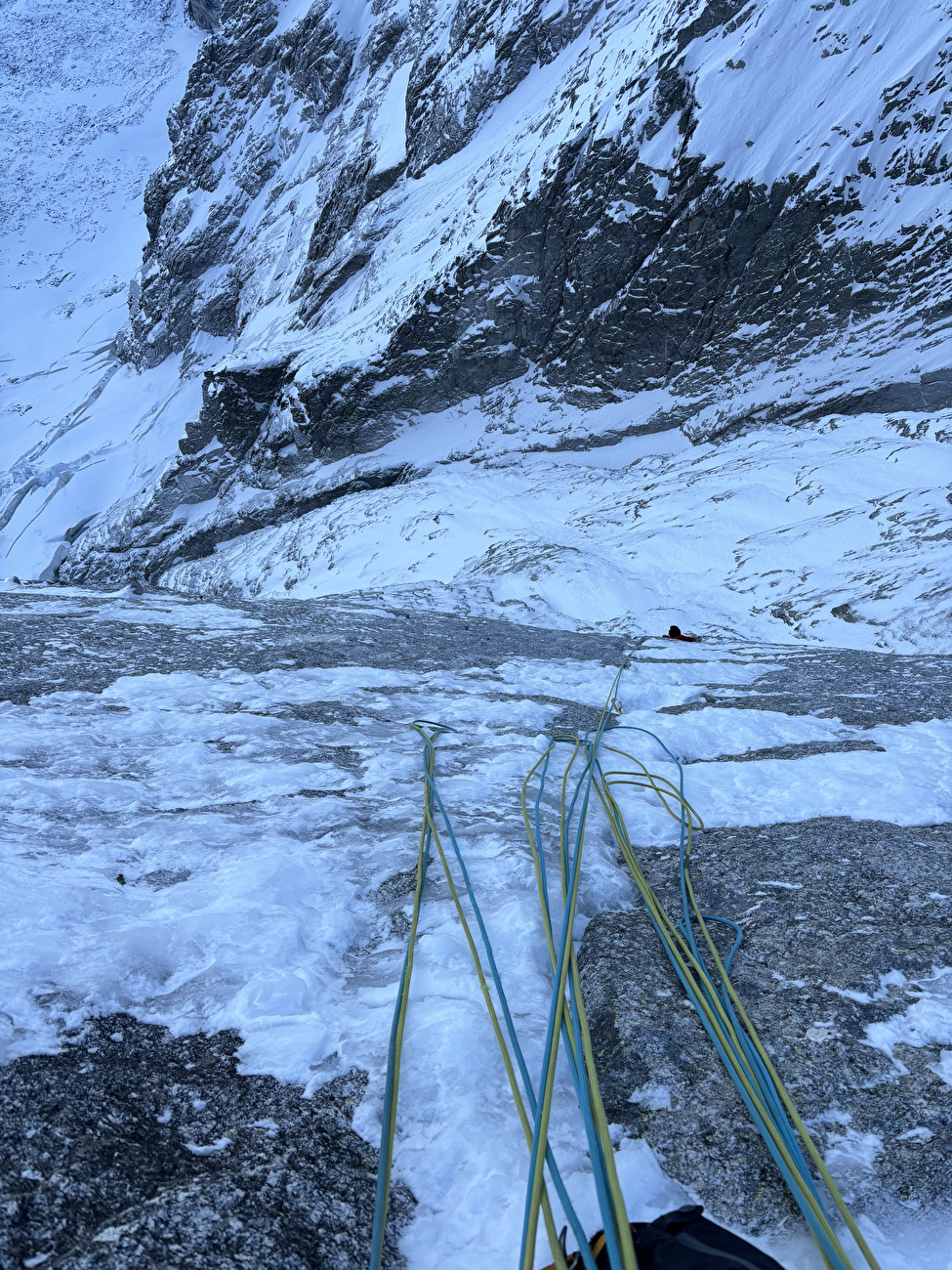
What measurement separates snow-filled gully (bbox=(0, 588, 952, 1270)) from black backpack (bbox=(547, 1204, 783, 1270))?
148 mm

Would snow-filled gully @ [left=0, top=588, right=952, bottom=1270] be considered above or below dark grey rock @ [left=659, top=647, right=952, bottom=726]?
above

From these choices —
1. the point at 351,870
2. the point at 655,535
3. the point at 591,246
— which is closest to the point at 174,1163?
the point at 351,870

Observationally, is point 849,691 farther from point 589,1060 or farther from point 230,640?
point 230,640

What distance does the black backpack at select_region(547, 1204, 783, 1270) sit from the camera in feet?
4.12

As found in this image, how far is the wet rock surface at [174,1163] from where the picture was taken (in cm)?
129

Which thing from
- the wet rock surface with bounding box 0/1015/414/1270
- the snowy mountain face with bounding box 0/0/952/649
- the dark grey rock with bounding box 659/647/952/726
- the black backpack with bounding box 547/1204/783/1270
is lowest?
the dark grey rock with bounding box 659/647/952/726

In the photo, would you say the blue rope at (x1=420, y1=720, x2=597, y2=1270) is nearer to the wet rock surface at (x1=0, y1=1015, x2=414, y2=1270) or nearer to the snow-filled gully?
the snow-filled gully

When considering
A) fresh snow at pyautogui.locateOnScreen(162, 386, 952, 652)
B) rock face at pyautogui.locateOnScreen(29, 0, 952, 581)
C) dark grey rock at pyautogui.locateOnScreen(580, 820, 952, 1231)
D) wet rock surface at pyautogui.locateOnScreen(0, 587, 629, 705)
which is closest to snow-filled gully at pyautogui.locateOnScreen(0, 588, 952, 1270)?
dark grey rock at pyautogui.locateOnScreen(580, 820, 952, 1231)

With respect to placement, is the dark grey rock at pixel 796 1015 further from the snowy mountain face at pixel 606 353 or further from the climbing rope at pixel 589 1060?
the snowy mountain face at pixel 606 353

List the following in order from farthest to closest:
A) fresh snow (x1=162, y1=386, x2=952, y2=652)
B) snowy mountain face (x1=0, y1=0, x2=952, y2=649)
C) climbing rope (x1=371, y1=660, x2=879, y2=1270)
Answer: snowy mountain face (x1=0, y1=0, x2=952, y2=649) → fresh snow (x1=162, y1=386, x2=952, y2=652) → climbing rope (x1=371, y1=660, x2=879, y2=1270)

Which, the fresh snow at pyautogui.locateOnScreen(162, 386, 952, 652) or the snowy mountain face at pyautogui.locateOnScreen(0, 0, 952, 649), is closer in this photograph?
the fresh snow at pyautogui.locateOnScreen(162, 386, 952, 652)

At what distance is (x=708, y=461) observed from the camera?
1989 centimetres

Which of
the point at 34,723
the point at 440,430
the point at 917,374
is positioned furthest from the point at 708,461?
the point at 34,723

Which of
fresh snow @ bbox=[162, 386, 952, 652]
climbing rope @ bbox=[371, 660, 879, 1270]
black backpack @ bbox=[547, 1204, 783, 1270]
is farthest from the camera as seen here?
fresh snow @ bbox=[162, 386, 952, 652]
